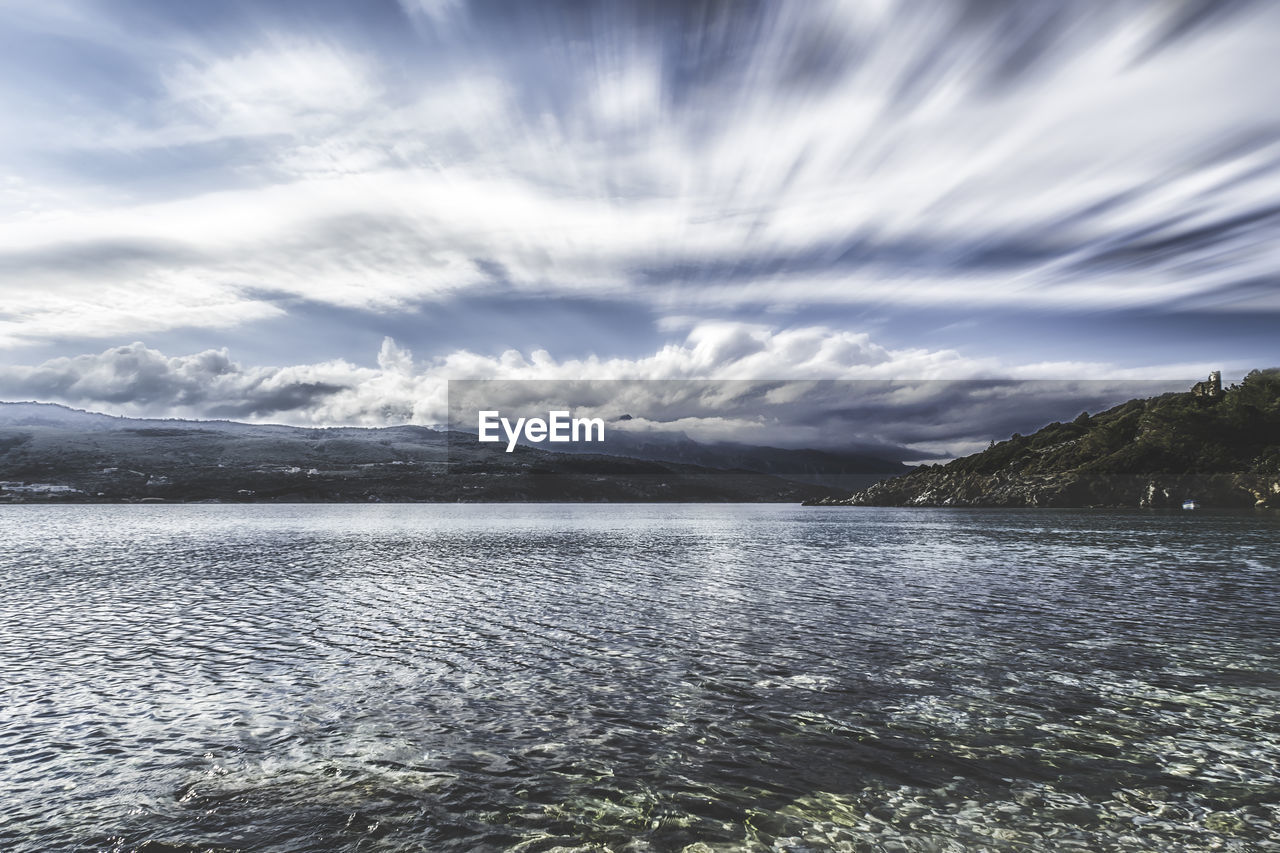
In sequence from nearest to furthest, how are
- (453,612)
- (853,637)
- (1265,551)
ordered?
(853,637) < (453,612) < (1265,551)

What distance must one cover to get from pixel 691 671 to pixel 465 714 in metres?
9.27

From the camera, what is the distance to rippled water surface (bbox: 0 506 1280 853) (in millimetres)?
14555

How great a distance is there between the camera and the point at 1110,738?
19453 millimetres

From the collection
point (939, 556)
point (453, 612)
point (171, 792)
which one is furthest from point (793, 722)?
point (939, 556)

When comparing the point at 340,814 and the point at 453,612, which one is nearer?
the point at 340,814

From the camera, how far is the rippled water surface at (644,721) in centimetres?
1455

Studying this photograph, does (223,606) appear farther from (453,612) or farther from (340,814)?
(340,814)

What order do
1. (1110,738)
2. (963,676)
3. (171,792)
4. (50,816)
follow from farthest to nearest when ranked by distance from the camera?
(963,676)
(1110,738)
(171,792)
(50,816)

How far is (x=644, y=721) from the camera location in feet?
69.8

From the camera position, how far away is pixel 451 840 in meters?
13.8

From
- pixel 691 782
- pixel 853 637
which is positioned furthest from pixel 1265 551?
pixel 691 782

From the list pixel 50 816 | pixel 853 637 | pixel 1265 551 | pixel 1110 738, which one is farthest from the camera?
pixel 1265 551

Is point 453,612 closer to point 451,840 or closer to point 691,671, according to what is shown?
point 691,671

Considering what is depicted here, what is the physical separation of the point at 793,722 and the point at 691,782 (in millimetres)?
5454
